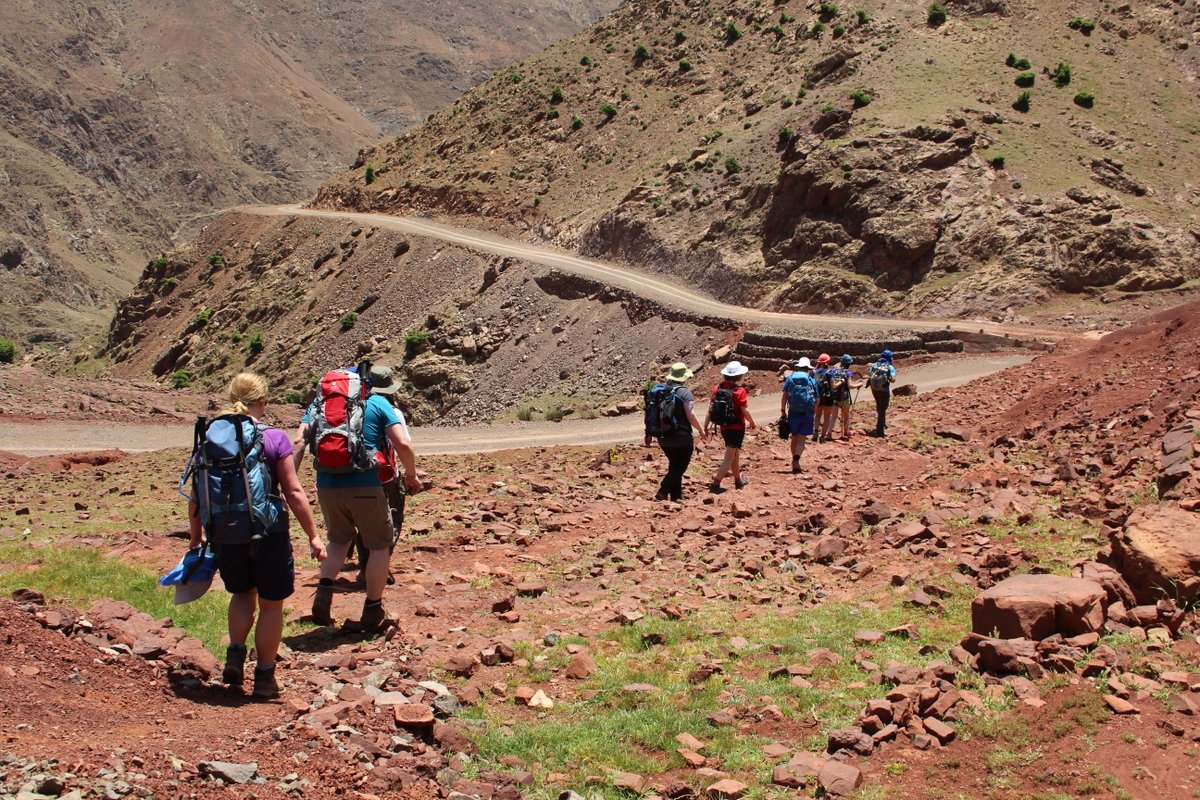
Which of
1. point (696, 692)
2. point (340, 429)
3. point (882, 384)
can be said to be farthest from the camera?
point (882, 384)

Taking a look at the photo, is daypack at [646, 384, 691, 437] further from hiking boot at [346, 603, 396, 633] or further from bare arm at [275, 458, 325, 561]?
bare arm at [275, 458, 325, 561]

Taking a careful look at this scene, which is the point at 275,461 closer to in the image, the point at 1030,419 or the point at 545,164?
the point at 1030,419

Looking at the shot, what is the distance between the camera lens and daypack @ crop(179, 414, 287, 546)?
5906 millimetres

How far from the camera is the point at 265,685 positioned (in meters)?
6.12

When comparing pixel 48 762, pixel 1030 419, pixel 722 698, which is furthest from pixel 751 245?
pixel 48 762

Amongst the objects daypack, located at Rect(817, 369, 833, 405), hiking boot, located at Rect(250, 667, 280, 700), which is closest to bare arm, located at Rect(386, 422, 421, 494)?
hiking boot, located at Rect(250, 667, 280, 700)

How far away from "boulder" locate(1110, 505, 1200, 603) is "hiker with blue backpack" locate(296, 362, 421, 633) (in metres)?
4.81

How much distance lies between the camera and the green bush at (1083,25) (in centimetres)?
4484

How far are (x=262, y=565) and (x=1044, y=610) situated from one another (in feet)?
15.1

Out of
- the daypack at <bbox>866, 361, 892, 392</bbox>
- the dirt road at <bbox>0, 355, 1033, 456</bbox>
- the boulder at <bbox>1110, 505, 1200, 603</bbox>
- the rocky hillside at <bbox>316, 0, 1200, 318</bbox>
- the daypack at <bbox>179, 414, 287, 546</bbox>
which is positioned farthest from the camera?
the rocky hillside at <bbox>316, 0, 1200, 318</bbox>

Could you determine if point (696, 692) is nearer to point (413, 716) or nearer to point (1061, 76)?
point (413, 716)

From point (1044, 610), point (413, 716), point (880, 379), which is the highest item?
point (880, 379)

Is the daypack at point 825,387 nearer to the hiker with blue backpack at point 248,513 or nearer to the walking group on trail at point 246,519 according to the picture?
the walking group on trail at point 246,519

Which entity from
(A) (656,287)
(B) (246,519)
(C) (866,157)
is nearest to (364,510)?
(B) (246,519)
